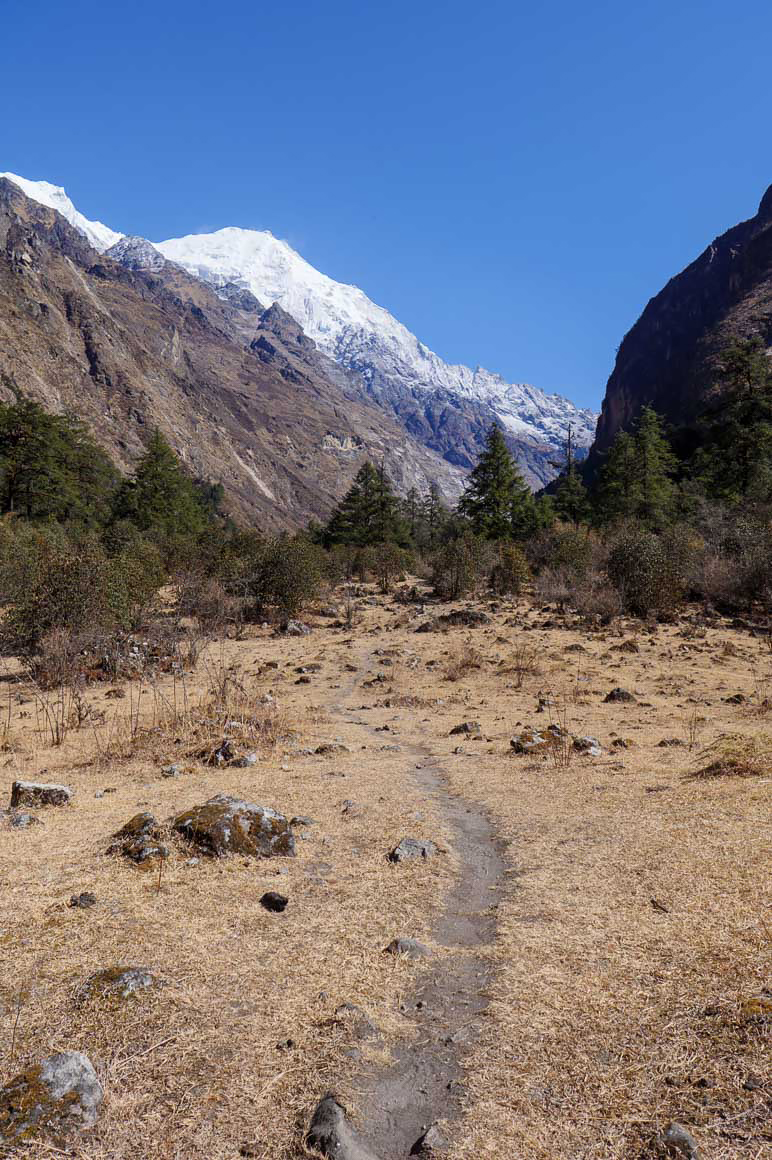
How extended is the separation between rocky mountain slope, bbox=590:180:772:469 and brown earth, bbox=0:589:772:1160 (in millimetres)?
87416

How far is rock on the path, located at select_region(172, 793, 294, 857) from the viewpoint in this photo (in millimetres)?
5805

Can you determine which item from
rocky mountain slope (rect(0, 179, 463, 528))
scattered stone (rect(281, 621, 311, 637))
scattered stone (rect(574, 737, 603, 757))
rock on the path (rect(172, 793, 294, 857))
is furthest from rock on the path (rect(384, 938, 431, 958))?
rocky mountain slope (rect(0, 179, 463, 528))

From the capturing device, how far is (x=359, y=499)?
5072 cm

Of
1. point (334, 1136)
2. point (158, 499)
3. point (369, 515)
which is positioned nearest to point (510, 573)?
point (369, 515)

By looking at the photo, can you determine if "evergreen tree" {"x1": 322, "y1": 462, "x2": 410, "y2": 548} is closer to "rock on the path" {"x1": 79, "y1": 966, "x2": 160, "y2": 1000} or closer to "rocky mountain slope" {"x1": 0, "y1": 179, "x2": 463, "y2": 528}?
"rock on the path" {"x1": 79, "y1": 966, "x2": 160, "y2": 1000}

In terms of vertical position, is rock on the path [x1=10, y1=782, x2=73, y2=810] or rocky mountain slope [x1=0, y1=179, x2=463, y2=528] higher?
rocky mountain slope [x1=0, y1=179, x2=463, y2=528]

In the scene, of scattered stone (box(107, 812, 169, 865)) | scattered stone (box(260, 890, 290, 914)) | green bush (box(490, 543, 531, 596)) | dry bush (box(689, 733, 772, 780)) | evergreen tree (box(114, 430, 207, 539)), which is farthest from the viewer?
evergreen tree (box(114, 430, 207, 539))

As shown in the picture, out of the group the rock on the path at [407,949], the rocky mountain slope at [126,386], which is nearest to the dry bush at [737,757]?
the rock on the path at [407,949]

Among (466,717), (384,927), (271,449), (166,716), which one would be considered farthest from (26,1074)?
(271,449)

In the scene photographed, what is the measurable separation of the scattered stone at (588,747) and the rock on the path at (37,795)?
7.16 m

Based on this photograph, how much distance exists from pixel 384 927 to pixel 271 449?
17890 centimetres

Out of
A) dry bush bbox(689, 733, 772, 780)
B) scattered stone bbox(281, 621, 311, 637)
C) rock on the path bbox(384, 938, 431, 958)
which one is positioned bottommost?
rock on the path bbox(384, 938, 431, 958)

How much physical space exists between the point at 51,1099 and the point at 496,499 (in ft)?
139

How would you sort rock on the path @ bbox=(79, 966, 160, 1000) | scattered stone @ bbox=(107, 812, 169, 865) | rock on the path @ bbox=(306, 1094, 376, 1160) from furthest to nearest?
1. scattered stone @ bbox=(107, 812, 169, 865)
2. rock on the path @ bbox=(79, 966, 160, 1000)
3. rock on the path @ bbox=(306, 1094, 376, 1160)
